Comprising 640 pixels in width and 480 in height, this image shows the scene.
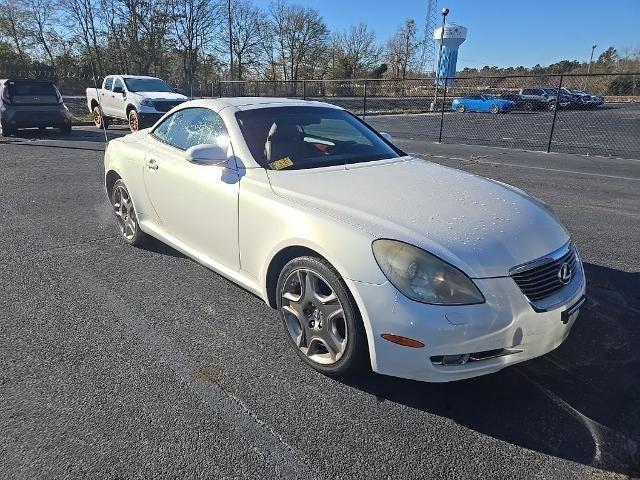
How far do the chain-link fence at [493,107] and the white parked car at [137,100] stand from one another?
17.2ft

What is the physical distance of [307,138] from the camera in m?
3.55

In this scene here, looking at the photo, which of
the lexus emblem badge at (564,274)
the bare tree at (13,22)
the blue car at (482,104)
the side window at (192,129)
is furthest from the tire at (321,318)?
the bare tree at (13,22)

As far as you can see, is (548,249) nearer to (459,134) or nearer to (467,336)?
(467,336)

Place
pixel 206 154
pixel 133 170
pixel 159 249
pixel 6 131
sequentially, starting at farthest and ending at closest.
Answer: pixel 6 131 → pixel 159 249 → pixel 133 170 → pixel 206 154

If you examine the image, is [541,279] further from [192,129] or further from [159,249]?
[159,249]

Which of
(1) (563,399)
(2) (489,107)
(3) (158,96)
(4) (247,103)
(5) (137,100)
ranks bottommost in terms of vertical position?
(1) (563,399)

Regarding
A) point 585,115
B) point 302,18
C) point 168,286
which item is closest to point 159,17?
point 302,18

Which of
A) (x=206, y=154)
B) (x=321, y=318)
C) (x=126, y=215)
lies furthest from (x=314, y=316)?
(x=126, y=215)

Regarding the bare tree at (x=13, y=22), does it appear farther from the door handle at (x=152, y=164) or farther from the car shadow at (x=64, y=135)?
the door handle at (x=152, y=164)

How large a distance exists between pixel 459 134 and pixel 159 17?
40.4 m

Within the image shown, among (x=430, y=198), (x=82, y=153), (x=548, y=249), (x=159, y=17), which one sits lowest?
(x=82, y=153)

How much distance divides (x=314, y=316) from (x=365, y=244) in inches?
23.5

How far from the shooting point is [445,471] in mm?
1983

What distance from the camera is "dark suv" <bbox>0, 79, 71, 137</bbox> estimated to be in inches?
521
